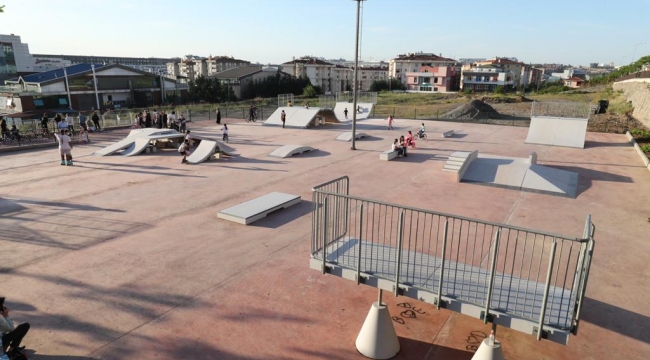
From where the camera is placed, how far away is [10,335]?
5543 mm

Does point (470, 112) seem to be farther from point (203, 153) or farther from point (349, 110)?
point (203, 153)

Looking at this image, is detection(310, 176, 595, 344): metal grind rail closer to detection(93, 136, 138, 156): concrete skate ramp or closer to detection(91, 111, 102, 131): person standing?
detection(93, 136, 138, 156): concrete skate ramp

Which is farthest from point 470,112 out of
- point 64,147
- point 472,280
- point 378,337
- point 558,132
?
point 378,337

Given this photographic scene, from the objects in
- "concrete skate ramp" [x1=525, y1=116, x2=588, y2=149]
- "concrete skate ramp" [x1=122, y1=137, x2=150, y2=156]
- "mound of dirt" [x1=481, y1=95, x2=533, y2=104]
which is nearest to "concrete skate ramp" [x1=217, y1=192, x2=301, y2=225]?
"concrete skate ramp" [x1=122, y1=137, x2=150, y2=156]

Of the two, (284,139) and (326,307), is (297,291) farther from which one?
(284,139)

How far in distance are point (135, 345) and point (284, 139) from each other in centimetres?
2024

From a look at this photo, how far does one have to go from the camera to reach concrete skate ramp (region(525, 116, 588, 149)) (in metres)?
24.5

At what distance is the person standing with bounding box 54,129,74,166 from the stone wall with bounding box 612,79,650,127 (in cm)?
3754

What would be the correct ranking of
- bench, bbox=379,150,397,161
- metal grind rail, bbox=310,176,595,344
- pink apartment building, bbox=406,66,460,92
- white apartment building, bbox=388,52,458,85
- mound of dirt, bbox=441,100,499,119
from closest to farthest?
metal grind rail, bbox=310,176,595,344, bench, bbox=379,150,397,161, mound of dirt, bbox=441,100,499,119, pink apartment building, bbox=406,66,460,92, white apartment building, bbox=388,52,458,85

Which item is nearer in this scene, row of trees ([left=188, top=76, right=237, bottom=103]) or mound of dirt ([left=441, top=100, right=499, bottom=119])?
mound of dirt ([left=441, top=100, right=499, bottom=119])

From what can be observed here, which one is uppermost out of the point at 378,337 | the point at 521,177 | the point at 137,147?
the point at 137,147

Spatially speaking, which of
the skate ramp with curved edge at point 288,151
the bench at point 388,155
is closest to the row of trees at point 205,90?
the skate ramp with curved edge at point 288,151

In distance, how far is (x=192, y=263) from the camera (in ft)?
29.1

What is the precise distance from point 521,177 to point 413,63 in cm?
11563
